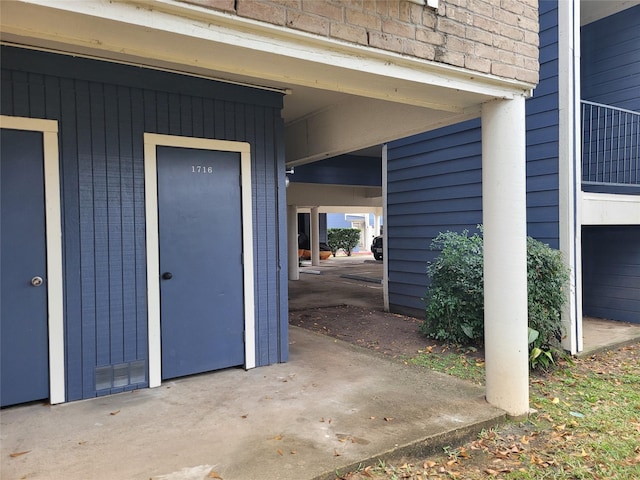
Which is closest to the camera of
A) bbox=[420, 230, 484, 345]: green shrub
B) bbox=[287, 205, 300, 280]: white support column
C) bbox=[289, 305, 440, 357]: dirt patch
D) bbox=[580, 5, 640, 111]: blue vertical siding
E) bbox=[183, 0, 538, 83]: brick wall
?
bbox=[183, 0, 538, 83]: brick wall

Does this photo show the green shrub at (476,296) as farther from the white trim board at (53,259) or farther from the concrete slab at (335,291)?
the white trim board at (53,259)

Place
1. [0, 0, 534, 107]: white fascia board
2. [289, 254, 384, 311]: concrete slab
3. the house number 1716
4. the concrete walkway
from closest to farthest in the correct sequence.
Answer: [0, 0, 534, 107]: white fascia board
the concrete walkway
the house number 1716
[289, 254, 384, 311]: concrete slab

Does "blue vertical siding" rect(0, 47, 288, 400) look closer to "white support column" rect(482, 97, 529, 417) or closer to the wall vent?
the wall vent

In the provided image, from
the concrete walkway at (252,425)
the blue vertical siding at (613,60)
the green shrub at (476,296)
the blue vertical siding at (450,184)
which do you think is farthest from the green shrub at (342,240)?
the concrete walkway at (252,425)

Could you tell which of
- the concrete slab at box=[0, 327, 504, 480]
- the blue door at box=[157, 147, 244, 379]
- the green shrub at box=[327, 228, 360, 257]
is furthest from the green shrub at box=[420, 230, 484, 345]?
the green shrub at box=[327, 228, 360, 257]

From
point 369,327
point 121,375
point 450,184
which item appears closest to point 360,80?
point 121,375

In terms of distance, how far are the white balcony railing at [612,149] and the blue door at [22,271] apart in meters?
6.61

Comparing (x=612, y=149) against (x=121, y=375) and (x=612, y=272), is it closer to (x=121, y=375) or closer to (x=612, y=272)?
(x=612, y=272)

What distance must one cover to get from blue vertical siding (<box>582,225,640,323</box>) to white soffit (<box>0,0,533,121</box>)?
4.45m

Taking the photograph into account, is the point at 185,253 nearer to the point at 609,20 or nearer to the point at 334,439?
the point at 334,439

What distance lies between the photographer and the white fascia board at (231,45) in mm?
2037

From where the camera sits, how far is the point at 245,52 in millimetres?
2441

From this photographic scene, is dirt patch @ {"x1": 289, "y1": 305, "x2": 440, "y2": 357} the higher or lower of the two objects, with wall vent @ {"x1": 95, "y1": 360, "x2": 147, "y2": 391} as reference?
lower

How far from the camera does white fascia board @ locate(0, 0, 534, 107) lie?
204 centimetres
